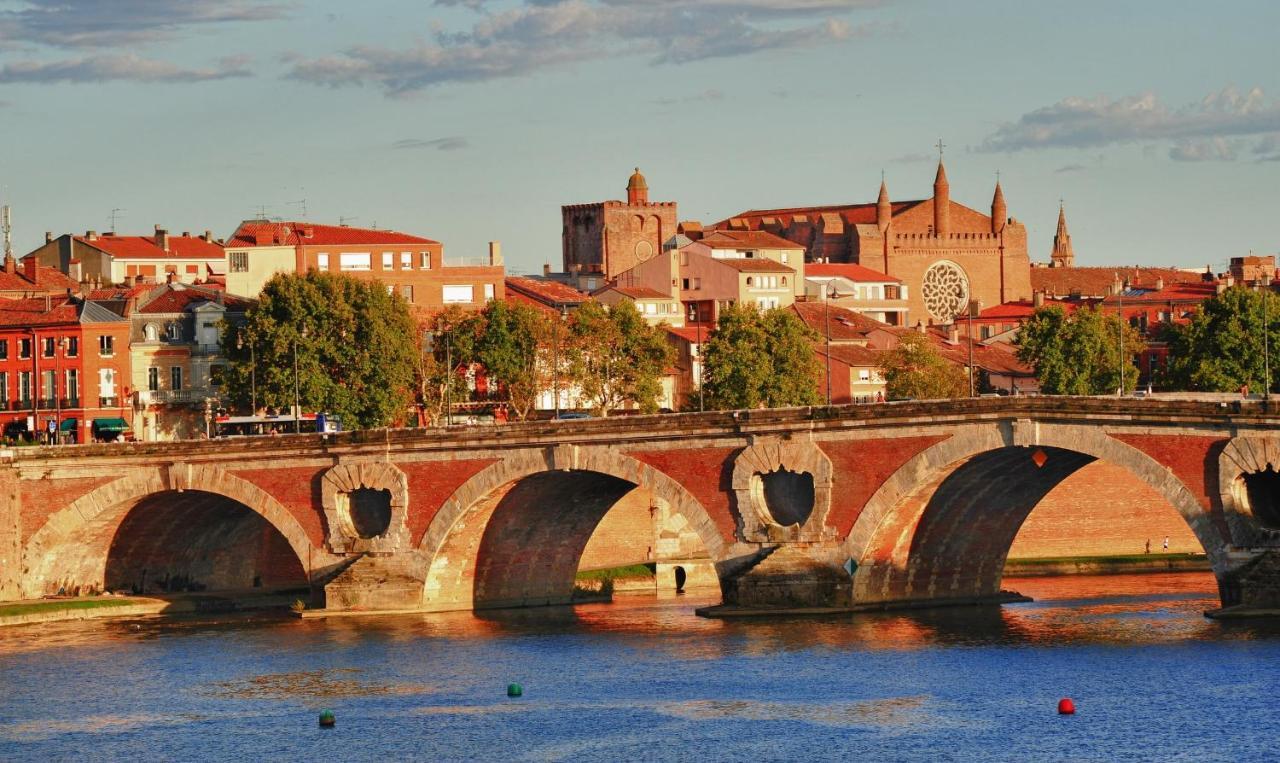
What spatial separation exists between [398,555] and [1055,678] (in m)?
27.9

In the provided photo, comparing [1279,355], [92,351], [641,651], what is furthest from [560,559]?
[1279,355]

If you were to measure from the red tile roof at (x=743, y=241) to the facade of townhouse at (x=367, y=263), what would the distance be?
32.7m

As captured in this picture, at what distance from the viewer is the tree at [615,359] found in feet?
455

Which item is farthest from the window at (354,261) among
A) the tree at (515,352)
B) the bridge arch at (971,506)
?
the bridge arch at (971,506)

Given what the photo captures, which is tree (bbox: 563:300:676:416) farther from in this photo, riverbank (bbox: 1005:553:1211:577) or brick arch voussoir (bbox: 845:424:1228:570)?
brick arch voussoir (bbox: 845:424:1228:570)

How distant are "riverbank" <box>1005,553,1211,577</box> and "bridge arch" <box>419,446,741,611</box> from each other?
22586 mm

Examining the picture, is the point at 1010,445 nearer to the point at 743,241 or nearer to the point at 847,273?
the point at 743,241

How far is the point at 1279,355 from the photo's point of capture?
136 meters

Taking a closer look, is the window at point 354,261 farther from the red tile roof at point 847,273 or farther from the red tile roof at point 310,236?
the red tile roof at point 847,273

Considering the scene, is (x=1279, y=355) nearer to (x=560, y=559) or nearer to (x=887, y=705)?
(x=560, y=559)

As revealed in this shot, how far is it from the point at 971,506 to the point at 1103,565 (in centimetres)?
2626

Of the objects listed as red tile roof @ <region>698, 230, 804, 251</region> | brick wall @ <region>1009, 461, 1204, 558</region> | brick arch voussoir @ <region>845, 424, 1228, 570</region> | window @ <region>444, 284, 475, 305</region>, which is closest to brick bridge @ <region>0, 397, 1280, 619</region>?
brick arch voussoir @ <region>845, 424, 1228, 570</region>

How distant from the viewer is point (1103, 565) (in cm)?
11675

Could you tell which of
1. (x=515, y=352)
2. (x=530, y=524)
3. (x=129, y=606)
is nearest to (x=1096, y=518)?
(x=530, y=524)
